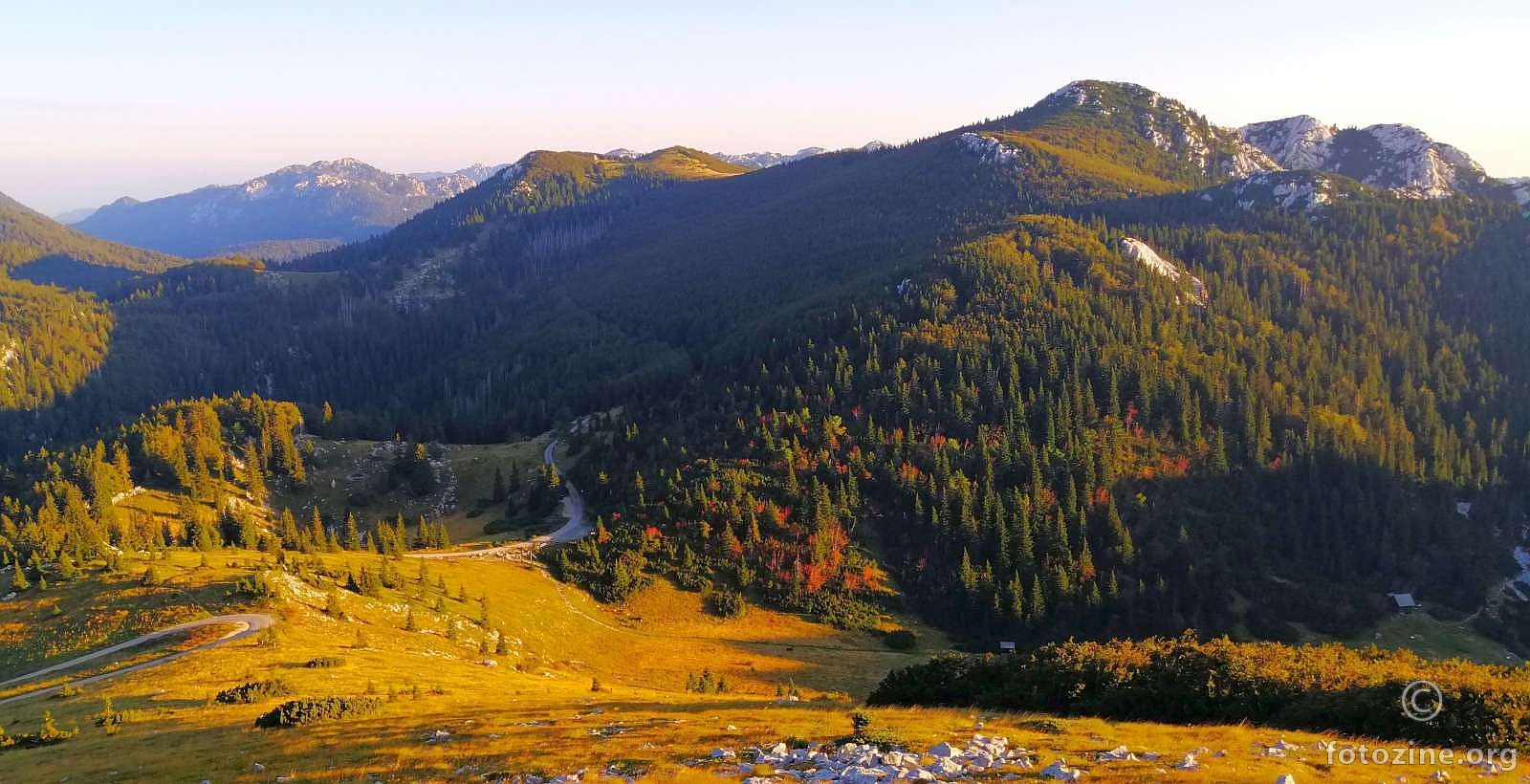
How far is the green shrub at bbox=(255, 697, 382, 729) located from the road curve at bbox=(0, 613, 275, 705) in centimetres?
2404

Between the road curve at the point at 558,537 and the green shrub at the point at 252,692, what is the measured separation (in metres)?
63.7

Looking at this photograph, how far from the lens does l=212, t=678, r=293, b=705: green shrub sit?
1884 inches

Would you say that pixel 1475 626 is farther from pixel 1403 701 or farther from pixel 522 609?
pixel 522 609

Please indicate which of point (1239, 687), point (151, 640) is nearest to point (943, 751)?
point (1239, 687)

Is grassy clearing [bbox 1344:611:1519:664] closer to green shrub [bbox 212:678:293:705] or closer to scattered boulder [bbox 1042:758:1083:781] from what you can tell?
scattered boulder [bbox 1042:758:1083:781]

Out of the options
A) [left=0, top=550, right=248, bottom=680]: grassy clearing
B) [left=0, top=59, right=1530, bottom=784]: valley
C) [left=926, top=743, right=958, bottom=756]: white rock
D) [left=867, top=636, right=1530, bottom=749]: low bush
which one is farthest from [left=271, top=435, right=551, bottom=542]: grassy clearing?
[left=926, top=743, right=958, bottom=756]: white rock

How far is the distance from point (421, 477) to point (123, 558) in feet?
287

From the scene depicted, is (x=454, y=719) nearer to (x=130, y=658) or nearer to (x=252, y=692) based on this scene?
Answer: (x=252, y=692)

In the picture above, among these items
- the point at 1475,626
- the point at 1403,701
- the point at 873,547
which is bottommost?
the point at 1475,626

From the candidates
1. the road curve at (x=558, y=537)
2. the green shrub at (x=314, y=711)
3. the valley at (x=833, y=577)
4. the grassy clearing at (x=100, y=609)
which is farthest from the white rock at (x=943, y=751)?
the road curve at (x=558, y=537)

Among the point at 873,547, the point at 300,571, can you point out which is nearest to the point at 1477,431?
the point at 873,547

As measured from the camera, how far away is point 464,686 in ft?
181

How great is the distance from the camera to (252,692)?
48.7 m

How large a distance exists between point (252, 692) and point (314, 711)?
34.3 feet
